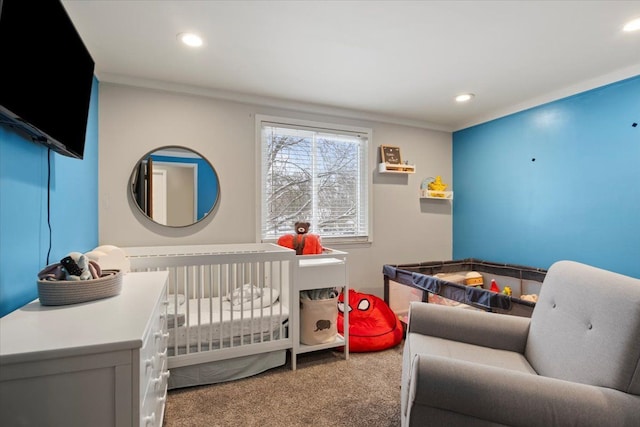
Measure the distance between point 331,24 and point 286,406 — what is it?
7.32 ft

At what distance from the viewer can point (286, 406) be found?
1818 mm

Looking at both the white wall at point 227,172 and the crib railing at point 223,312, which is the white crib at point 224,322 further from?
the white wall at point 227,172

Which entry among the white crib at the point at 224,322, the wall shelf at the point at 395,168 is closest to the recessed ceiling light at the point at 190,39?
the white crib at the point at 224,322

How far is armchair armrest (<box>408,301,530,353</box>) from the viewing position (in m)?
1.61

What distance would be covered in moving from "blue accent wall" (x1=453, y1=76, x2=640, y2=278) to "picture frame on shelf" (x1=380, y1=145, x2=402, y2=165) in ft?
2.89

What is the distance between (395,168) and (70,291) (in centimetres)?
289

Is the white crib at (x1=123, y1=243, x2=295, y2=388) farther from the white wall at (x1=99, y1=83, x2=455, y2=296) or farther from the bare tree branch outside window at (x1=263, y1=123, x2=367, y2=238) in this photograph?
the bare tree branch outside window at (x1=263, y1=123, x2=367, y2=238)

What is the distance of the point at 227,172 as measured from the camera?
274cm

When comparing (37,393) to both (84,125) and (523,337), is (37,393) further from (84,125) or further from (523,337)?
(523,337)

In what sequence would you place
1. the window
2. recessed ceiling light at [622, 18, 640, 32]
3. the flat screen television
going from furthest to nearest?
the window → recessed ceiling light at [622, 18, 640, 32] → the flat screen television

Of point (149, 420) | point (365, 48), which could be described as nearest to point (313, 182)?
point (365, 48)

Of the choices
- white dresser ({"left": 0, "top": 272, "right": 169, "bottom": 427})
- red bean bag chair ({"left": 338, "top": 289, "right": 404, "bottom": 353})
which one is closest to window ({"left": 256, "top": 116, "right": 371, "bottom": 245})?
red bean bag chair ({"left": 338, "top": 289, "right": 404, "bottom": 353})

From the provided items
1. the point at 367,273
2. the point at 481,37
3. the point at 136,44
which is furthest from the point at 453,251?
the point at 136,44

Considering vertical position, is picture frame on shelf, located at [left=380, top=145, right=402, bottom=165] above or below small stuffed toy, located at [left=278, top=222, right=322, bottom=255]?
above
